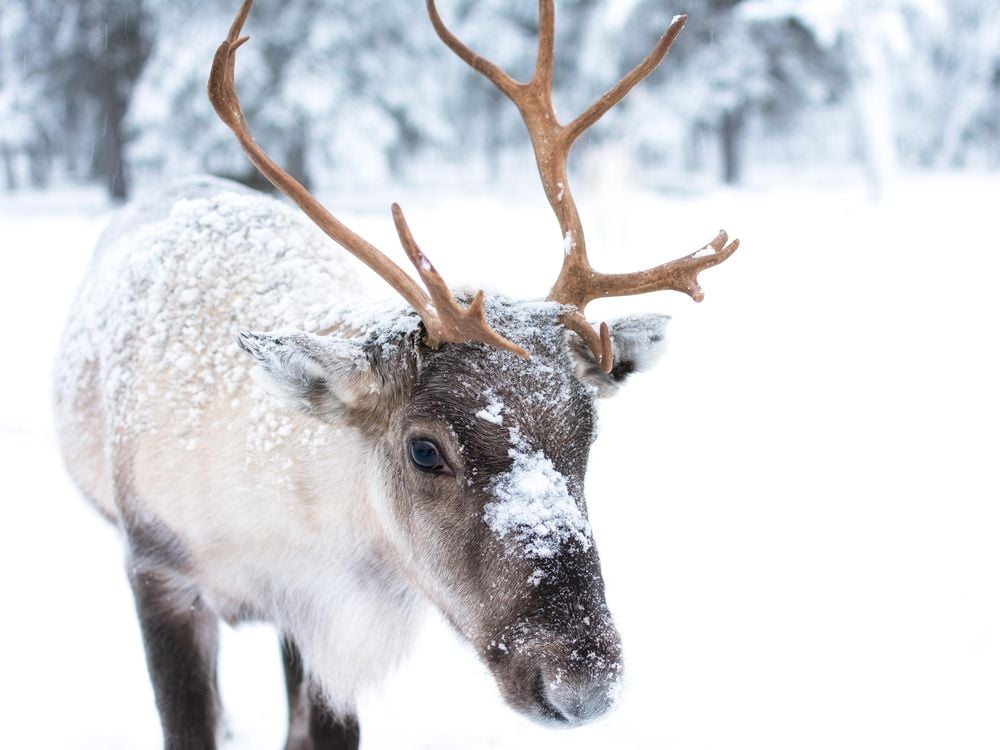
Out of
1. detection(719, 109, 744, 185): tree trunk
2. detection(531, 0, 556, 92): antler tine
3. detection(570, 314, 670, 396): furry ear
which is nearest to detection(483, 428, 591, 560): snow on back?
detection(570, 314, 670, 396): furry ear

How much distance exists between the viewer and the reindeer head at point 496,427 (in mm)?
1975

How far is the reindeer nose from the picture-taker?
188 cm

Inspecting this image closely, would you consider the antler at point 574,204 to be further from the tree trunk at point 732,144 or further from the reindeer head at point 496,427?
the tree trunk at point 732,144

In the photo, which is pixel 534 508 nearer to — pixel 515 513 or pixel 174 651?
pixel 515 513

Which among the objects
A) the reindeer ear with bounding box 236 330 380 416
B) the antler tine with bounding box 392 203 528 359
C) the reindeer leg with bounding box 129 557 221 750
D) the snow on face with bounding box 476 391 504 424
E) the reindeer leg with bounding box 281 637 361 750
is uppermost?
the antler tine with bounding box 392 203 528 359

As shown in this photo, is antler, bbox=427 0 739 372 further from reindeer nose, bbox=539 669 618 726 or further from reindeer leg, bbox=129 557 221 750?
reindeer leg, bbox=129 557 221 750

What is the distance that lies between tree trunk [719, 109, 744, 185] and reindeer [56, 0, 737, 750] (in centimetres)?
2259

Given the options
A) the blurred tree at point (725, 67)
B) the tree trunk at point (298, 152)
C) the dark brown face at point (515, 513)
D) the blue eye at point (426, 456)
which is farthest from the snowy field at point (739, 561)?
the blurred tree at point (725, 67)

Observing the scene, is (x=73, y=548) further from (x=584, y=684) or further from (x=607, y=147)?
(x=607, y=147)

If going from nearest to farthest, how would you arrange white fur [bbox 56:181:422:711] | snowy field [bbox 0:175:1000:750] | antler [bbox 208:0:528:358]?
antler [bbox 208:0:528:358]
white fur [bbox 56:181:422:711]
snowy field [bbox 0:175:1000:750]

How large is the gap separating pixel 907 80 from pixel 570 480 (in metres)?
24.9

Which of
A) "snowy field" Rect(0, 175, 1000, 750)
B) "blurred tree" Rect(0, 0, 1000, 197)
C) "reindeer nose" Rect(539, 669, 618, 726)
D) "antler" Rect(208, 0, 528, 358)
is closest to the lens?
"reindeer nose" Rect(539, 669, 618, 726)

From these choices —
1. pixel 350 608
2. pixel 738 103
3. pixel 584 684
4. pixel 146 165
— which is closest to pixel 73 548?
pixel 350 608

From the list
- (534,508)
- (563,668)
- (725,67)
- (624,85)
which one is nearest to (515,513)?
(534,508)
